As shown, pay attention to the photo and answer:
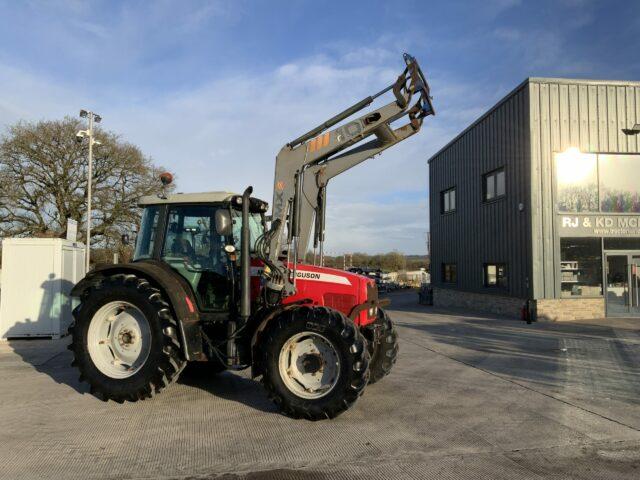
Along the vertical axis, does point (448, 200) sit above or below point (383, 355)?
above

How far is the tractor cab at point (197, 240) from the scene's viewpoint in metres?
5.71

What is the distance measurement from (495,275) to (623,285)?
13.2 ft

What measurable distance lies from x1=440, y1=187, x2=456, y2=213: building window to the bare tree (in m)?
15.4

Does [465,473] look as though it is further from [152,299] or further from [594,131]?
[594,131]

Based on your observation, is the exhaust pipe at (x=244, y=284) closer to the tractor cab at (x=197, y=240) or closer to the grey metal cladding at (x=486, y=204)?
the tractor cab at (x=197, y=240)

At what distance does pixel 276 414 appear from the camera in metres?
5.13

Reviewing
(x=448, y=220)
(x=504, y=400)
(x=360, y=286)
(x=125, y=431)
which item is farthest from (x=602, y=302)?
(x=125, y=431)

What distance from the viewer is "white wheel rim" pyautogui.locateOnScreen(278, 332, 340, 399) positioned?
5.02 meters

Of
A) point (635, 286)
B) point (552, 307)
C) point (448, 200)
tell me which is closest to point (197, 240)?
point (552, 307)

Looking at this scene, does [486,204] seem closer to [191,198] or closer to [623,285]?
[623,285]

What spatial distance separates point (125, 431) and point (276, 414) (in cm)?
146

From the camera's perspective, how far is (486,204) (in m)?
18.6

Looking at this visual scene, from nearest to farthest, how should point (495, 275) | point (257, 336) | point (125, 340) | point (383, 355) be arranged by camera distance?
point (257, 336) < point (125, 340) < point (383, 355) < point (495, 275)

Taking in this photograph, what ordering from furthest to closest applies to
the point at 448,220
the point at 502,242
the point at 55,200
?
the point at 55,200 → the point at 448,220 → the point at 502,242
